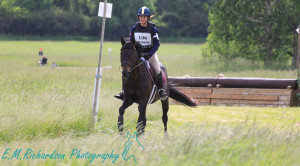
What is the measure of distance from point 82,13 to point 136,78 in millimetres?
33679

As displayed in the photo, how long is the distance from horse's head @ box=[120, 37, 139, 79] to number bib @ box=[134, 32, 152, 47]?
2.02 ft

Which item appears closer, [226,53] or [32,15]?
[226,53]

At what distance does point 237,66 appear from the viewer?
3444 centimetres

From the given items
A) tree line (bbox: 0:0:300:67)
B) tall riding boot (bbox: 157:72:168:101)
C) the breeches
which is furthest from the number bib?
tree line (bbox: 0:0:300:67)

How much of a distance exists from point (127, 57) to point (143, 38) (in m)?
0.96

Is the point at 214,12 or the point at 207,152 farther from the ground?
the point at 214,12

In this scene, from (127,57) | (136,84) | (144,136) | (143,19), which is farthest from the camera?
(143,19)

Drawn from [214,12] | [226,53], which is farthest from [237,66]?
[214,12]

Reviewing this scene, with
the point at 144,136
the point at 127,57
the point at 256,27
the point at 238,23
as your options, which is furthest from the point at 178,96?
the point at 256,27

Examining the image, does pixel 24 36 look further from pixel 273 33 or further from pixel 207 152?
pixel 207 152

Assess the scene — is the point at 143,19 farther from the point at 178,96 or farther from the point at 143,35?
the point at 178,96

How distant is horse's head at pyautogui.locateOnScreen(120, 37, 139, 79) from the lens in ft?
27.4

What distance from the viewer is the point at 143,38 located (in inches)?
368

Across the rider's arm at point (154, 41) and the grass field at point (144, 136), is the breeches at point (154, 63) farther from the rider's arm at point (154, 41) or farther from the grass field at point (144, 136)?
the grass field at point (144, 136)
